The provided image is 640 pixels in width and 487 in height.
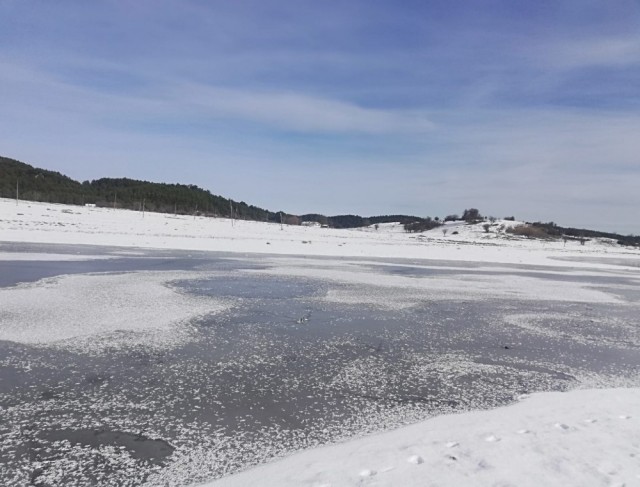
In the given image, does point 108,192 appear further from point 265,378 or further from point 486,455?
point 486,455

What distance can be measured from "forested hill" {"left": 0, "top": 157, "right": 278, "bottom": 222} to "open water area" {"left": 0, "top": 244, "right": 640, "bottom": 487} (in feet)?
278

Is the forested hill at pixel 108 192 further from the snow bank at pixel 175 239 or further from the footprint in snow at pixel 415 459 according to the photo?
the footprint in snow at pixel 415 459

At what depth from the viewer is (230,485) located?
11.4ft

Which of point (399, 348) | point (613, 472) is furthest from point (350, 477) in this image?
point (399, 348)

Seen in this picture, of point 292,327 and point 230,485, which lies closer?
point 230,485

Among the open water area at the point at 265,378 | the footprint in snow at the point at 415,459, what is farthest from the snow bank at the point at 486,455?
the open water area at the point at 265,378

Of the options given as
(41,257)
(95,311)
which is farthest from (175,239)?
(95,311)

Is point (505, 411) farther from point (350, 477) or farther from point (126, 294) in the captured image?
point (126, 294)

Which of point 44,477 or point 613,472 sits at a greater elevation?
point 613,472

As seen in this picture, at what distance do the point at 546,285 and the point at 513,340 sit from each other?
10.3 meters

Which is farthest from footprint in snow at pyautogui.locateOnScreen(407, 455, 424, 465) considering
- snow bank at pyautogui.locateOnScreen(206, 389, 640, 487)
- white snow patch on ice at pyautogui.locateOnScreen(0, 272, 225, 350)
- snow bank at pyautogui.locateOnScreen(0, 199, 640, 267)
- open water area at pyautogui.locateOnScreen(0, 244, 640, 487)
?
snow bank at pyautogui.locateOnScreen(0, 199, 640, 267)

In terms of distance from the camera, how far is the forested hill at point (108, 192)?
96.9m

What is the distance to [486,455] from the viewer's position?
391 cm

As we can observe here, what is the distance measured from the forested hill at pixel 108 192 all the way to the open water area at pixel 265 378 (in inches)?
3338
